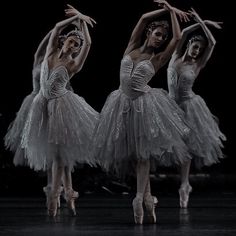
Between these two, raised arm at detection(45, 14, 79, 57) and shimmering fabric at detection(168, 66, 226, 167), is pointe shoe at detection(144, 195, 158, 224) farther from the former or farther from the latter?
shimmering fabric at detection(168, 66, 226, 167)

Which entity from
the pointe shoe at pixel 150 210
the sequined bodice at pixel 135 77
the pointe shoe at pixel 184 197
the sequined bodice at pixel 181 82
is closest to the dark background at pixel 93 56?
the sequined bodice at pixel 181 82

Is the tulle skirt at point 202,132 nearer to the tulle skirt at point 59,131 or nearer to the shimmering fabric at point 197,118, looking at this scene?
the shimmering fabric at point 197,118

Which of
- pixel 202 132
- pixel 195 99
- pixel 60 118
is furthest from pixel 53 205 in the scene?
pixel 195 99

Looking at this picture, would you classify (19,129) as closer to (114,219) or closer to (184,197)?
(184,197)

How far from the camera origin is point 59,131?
537 cm

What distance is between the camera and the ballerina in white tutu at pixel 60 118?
5.34 meters

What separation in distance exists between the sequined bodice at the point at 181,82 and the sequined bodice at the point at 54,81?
143cm

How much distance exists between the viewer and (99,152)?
15.6 feet

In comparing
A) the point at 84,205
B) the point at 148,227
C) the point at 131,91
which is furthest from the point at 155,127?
the point at 84,205

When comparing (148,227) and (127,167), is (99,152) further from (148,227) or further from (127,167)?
(148,227)

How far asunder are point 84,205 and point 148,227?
2.04m

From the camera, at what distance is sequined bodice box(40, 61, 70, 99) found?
543 centimetres

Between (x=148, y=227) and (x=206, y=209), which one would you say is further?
(x=206, y=209)

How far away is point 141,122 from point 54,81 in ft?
3.10
